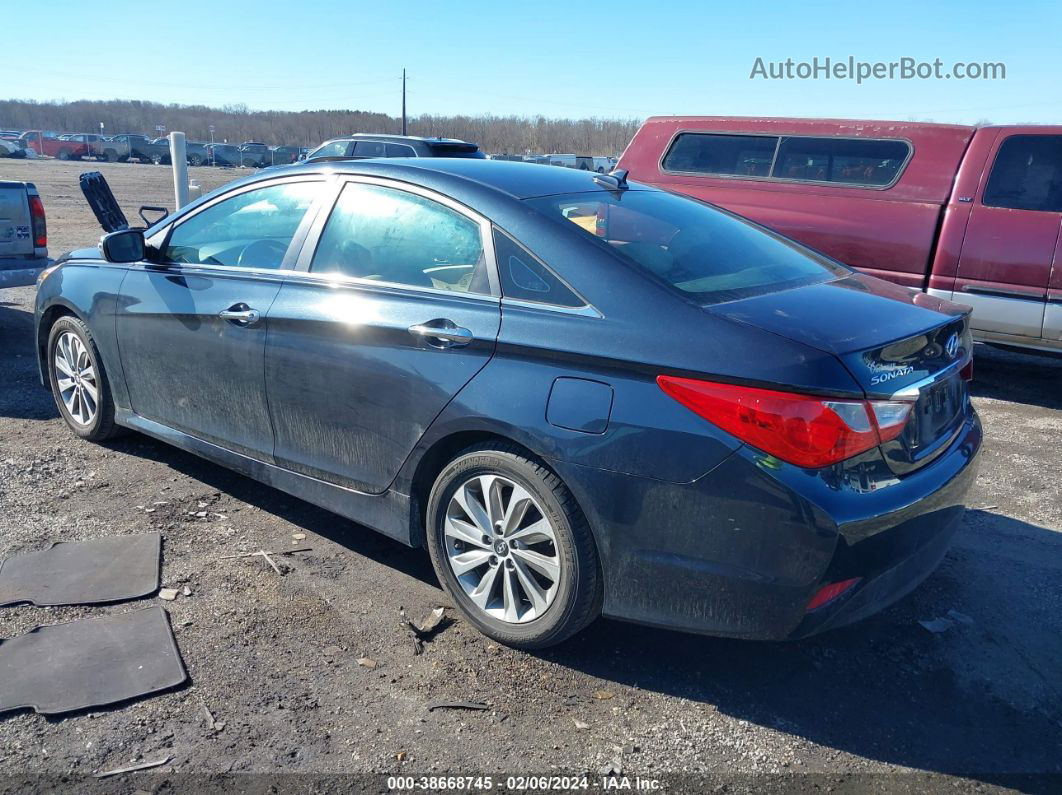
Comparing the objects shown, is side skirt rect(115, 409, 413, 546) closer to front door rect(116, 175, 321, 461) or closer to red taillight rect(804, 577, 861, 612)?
front door rect(116, 175, 321, 461)

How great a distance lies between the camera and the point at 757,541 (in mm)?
2553

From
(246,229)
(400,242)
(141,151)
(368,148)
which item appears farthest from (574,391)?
(141,151)

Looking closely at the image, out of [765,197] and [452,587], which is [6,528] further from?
→ [765,197]

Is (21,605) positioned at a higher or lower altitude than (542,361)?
lower

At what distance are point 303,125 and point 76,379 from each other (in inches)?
4700

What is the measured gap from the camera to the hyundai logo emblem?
3055mm

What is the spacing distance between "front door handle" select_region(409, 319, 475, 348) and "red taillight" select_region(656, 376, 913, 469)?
93cm

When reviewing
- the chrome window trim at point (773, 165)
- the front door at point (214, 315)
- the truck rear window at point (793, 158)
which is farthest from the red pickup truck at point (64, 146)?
the front door at point (214, 315)

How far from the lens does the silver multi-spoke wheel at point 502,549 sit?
9.79 feet

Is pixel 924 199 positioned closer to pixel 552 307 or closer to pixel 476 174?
pixel 476 174

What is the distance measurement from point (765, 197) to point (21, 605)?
645 centimetres

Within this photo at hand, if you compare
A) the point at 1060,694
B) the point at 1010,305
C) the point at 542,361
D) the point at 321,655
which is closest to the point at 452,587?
the point at 321,655

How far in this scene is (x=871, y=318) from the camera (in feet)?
9.49

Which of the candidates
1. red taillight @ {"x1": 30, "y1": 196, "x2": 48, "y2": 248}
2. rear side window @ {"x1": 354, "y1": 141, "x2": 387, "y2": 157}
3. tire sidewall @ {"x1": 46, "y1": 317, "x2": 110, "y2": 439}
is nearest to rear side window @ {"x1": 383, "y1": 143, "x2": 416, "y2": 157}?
rear side window @ {"x1": 354, "y1": 141, "x2": 387, "y2": 157}
